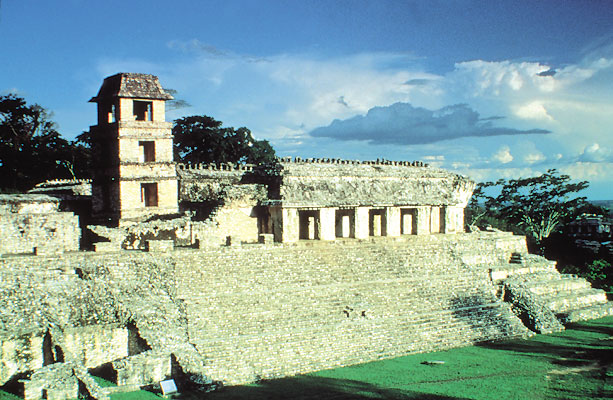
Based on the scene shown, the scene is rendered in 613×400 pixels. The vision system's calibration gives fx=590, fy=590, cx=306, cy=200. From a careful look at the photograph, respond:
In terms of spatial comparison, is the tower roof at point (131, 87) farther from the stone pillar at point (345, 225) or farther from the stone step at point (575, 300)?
the stone step at point (575, 300)

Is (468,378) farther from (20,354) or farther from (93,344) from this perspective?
(20,354)

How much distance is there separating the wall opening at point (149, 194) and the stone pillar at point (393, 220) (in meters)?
9.74

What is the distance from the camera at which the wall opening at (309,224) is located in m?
23.7

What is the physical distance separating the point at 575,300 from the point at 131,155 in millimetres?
19439

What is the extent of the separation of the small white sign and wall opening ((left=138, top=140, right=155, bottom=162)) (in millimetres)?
12499

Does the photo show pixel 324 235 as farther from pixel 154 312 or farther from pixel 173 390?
pixel 173 390

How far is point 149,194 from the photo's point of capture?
24.8 meters

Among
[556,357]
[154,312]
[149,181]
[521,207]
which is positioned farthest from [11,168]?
[521,207]

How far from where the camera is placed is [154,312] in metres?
16.4

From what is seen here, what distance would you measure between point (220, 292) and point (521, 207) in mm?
31218

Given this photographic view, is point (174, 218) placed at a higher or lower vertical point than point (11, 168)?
lower

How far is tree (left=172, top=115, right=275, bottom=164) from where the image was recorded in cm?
4141

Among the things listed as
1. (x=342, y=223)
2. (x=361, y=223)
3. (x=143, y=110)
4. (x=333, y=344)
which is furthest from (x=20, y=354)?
(x=342, y=223)

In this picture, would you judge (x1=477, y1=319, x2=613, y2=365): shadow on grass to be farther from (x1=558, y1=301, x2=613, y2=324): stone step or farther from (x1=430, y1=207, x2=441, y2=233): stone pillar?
(x1=430, y1=207, x2=441, y2=233): stone pillar
